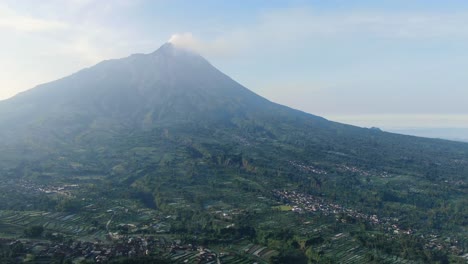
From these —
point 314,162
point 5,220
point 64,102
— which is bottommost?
point 5,220

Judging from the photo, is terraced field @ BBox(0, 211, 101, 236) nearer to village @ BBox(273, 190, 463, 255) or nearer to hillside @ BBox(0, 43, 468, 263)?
hillside @ BBox(0, 43, 468, 263)

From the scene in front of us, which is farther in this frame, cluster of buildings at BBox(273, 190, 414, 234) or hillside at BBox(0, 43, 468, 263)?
cluster of buildings at BBox(273, 190, 414, 234)

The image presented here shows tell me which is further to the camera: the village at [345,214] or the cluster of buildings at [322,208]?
the cluster of buildings at [322,208]

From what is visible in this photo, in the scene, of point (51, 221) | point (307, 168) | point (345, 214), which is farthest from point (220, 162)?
point (51, 221)

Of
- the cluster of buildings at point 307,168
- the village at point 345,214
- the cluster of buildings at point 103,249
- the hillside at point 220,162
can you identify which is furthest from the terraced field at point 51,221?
the cluster of buildings at point 307,168

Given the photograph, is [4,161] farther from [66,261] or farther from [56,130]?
[66,261]

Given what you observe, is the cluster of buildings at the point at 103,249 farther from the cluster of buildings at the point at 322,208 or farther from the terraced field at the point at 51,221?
the cluster of buildings at the point at 322,208

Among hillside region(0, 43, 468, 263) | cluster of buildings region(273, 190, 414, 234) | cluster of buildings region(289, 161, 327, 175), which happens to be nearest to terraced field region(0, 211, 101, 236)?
hillside region(0, 43, 468, 263)

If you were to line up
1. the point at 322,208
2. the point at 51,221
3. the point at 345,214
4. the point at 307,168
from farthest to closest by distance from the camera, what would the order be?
the point at 307,168 < the point at 322,208 < the point at 345,214 < the point at 51,221

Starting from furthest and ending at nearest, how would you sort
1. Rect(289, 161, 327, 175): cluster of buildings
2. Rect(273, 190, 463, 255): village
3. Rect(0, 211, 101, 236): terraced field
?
1. Rect(289, 161, 327, 175): cluster of buildings
2. Rect(273, 190, 463, 255): village
3. Rect(0, 211, 101, 236): terraced field

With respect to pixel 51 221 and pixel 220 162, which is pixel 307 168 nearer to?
pixel 220 162

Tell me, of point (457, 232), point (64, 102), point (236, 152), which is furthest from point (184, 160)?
point (64, 102)
